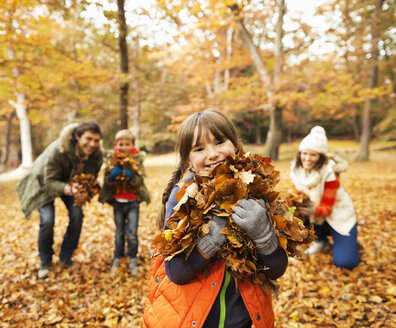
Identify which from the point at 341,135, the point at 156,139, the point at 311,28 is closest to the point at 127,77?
the point at 311,28

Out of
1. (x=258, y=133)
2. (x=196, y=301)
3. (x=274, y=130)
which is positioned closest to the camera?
(x=196, y=301)

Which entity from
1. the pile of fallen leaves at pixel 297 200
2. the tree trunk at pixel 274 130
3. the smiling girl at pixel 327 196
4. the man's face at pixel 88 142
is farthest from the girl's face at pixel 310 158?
the tree trunk at pixel 274 130

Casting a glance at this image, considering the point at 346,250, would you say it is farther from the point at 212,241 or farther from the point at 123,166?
the point at 123,166

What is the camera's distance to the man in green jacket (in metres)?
3.46

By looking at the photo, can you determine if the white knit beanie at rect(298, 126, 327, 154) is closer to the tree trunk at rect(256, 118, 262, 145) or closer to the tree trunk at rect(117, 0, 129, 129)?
the tree trunk at rect(117, 0, 129, 129)

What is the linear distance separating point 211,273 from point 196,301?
18cm

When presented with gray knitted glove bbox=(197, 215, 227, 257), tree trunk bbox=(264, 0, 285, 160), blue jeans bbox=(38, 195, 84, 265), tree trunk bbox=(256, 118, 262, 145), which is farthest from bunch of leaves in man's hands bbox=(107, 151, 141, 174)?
tree trunk bbox=(256, 118, 262, 145)

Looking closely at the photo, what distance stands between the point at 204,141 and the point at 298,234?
2.64ft

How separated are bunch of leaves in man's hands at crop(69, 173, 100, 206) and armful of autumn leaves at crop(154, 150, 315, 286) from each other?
2.57 metres

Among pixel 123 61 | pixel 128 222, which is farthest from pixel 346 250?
pixel 123 61

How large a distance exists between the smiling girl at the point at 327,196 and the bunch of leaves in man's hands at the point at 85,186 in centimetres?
309

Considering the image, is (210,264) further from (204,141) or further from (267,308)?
(204,141)

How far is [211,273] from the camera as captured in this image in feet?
4.76

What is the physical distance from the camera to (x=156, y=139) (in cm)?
2444
